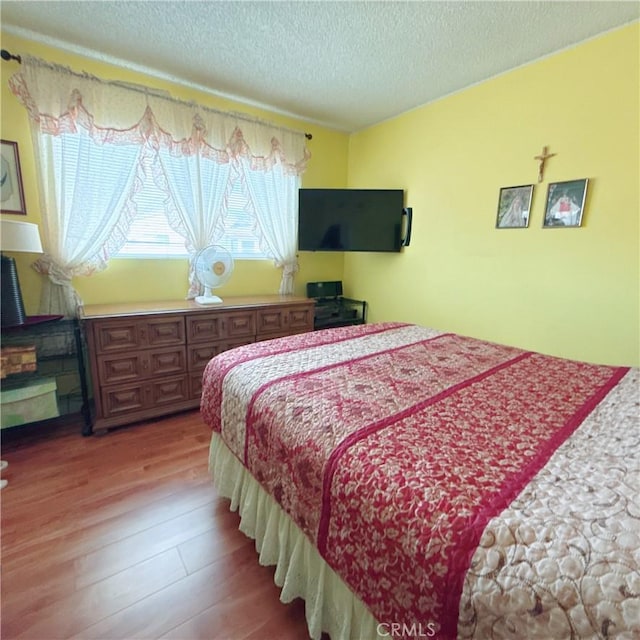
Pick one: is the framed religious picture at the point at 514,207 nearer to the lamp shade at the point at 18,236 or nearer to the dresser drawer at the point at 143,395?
the dresser drawer at the point at 143,395

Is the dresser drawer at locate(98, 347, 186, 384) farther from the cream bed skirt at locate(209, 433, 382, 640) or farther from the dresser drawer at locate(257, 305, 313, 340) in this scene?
the cream bed skirt at locate(209, 433, 382, 640)

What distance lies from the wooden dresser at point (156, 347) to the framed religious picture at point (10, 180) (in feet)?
2.59

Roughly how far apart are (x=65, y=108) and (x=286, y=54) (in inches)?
61.4

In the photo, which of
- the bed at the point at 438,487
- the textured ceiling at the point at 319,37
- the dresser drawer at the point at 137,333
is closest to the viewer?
the bed at the point at 438,487

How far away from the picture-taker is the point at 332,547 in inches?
36.1

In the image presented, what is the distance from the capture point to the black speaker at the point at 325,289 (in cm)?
362

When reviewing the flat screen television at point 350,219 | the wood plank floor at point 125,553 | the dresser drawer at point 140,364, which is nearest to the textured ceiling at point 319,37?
the flat screen television at point 350,219

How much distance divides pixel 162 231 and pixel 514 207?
2797 mm

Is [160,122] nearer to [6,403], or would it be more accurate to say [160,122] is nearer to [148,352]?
[148,352]

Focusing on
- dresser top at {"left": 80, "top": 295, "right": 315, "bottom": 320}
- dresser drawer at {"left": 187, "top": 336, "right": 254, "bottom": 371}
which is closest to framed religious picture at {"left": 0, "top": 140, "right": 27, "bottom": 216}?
dresser top at {"left": 80, "top": 295, "right": 315, "bottom": 320}

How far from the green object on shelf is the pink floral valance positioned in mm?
1706

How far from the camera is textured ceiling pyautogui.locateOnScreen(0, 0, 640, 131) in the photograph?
6.01 ft

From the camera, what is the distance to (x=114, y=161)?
2465 mm

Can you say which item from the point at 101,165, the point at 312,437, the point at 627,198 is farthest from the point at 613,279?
the point at 101,165
